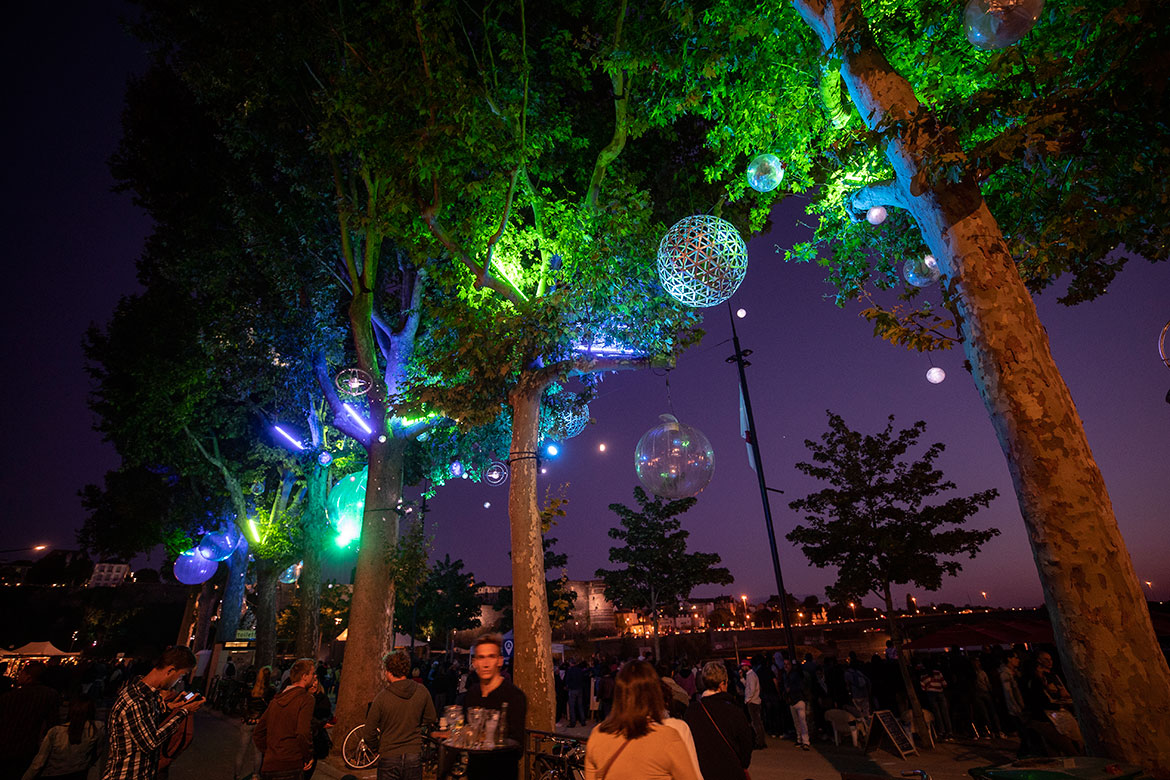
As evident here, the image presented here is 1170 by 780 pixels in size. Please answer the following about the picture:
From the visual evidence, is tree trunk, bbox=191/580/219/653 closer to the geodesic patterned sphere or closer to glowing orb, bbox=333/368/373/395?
glowing orb, bbox=333/368/373/395

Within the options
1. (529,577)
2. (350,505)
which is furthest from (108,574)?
(529,577)

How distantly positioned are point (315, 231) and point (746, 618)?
59556 mm

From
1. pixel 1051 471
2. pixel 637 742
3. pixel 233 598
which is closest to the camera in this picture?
pixel 637 742

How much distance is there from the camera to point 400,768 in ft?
16.7

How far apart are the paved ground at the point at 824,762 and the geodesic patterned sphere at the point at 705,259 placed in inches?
277

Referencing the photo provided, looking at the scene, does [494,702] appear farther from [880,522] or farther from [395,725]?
[880,522]

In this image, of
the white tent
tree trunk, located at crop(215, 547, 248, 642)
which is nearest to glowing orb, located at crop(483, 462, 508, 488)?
tree trunk, located at crop(215, 547, 248, 642)

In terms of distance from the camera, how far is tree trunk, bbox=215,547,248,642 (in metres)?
21.5

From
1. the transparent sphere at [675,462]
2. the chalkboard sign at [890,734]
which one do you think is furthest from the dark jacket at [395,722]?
the chalkboard sign at [890,734]

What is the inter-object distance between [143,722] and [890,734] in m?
10.3

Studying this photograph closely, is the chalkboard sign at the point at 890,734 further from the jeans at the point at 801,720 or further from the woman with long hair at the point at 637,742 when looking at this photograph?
the woman with long hair at the point at 637,742

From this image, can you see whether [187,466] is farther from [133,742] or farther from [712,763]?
[712,763]

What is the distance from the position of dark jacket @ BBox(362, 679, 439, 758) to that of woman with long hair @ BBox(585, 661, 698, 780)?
313 centimetres

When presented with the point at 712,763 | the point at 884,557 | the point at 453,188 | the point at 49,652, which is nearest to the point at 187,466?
the point at 49,652
